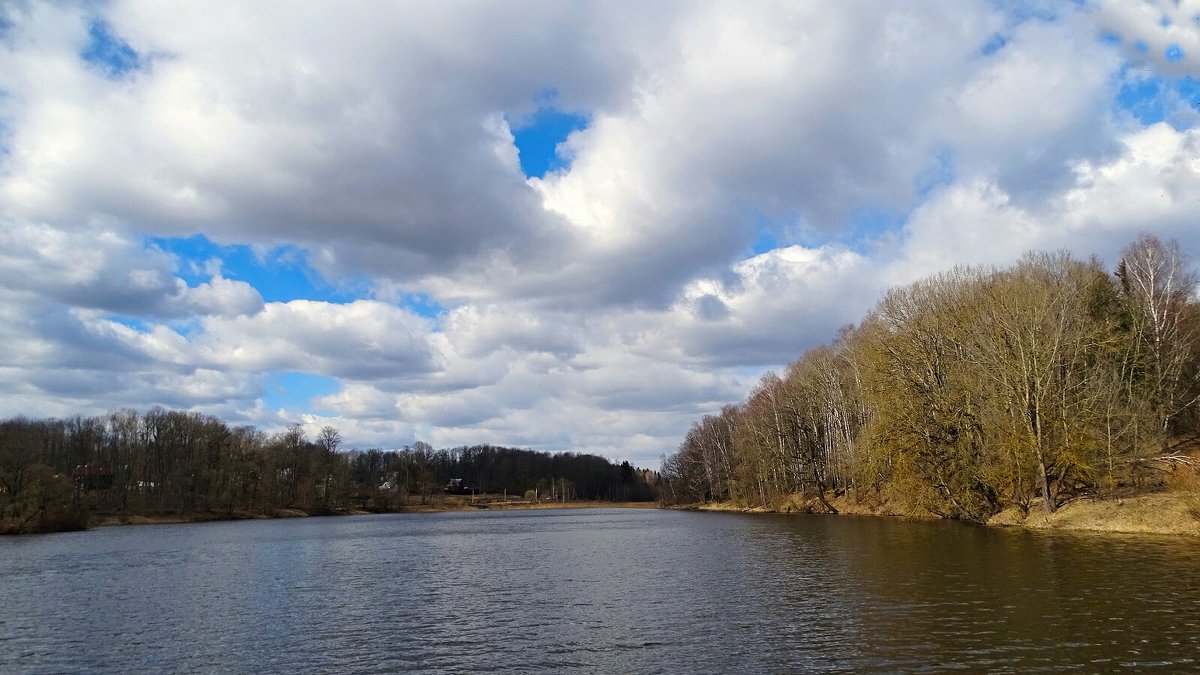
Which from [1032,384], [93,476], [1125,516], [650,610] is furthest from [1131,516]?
[93,476]

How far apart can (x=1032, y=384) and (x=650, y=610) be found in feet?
137

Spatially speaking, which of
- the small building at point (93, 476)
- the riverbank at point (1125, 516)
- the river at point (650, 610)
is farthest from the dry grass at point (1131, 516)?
the small building at point (93, 476)

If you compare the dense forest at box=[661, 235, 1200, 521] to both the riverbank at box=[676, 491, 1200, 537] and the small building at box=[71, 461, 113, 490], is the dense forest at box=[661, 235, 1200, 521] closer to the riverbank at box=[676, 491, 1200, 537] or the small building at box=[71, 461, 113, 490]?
the riverbank at box=[676, 491, 1200, 537]

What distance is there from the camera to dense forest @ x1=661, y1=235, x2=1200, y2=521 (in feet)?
172

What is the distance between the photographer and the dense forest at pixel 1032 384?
172 feet

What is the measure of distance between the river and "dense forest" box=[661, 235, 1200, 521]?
951cm

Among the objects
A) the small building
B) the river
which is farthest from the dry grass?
the small building

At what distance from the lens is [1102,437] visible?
171 ft

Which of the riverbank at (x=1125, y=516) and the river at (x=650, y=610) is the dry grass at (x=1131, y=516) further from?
the river at (x=650, y=610)

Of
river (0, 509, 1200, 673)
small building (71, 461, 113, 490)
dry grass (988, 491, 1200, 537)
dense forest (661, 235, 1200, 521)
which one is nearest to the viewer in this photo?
river (0, 509, 1200, 673)

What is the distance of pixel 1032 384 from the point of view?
181ft

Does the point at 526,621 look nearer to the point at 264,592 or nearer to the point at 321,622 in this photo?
the point at 321,622

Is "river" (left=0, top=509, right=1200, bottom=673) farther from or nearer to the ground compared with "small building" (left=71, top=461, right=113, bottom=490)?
nearer to the ground

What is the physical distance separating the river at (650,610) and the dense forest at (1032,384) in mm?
9512
